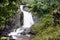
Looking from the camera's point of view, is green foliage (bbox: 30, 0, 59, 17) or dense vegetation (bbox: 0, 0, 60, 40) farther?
green foliage (bbox: 30, 0, 59, 17)

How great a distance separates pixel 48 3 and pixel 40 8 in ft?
5.38

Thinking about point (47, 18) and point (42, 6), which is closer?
point (47, 18)

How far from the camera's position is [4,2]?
26.7ft

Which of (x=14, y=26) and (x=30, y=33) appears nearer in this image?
(x=30, y=33)

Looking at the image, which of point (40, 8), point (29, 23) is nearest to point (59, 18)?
point (40, 8)

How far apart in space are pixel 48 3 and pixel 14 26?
663 centimetres

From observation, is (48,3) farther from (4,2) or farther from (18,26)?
(4,2)

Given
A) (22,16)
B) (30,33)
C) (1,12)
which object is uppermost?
(1,12)

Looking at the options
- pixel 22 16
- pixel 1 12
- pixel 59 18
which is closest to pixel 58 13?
pixel 59 18

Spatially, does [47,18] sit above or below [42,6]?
below

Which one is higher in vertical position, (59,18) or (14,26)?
(59,18)

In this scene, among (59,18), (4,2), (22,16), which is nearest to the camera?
(4,2)

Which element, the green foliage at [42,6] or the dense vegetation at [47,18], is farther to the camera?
the green foliage at [42,6]

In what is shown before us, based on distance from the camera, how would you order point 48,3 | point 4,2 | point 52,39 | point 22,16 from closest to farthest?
point 4,2 < point 52,39 < point 48,3 < point 22,16
